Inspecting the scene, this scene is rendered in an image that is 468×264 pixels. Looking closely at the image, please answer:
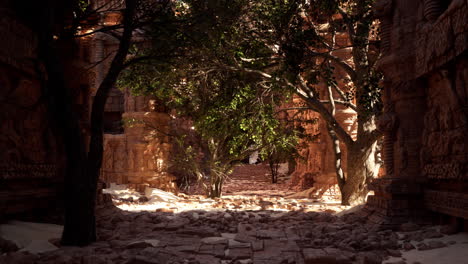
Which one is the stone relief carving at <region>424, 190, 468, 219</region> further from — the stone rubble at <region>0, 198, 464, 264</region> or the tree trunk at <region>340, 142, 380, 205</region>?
the tree trunk at <region>340, 142, 380, 205</region>

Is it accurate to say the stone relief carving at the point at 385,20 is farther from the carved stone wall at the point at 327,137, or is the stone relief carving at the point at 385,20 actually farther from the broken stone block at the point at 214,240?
the carved stone wall at the point at 327,137

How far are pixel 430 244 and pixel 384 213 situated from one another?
1.56 m

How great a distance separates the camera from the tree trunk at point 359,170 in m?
9.95

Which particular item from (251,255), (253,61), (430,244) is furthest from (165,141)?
(430,244)

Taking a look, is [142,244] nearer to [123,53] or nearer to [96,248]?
[96,248]

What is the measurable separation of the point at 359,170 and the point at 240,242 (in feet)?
17.5

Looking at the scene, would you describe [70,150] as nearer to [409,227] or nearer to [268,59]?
[409,227]

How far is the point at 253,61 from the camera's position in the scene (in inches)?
399

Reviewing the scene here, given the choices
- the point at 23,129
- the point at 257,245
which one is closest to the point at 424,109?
the point at 257,245

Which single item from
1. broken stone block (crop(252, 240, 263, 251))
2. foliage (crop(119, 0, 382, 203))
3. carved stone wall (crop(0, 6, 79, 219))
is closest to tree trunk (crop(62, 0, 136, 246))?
carved stone wall (crop(0, 6, 79, 219))

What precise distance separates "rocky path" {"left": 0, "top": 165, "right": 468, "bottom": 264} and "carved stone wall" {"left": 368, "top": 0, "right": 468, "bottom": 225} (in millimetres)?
571

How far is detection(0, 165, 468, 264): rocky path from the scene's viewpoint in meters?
4.55

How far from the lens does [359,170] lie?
32.6 feet

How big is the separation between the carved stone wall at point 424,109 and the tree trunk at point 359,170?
9.29ft
